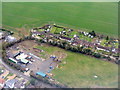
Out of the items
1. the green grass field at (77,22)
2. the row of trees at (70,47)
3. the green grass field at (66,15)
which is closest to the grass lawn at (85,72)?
the green grass field at (77,22)

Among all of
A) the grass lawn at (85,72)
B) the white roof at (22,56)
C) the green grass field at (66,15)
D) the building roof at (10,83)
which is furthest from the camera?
the green grass field at (66,15)

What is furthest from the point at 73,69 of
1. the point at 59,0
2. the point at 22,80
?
the point at 59,0

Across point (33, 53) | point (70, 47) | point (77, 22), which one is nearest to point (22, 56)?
point (33, 53)

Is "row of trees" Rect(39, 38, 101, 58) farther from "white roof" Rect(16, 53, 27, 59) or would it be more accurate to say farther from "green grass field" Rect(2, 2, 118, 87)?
"white roof" Rect(16, 53, 27, 59)

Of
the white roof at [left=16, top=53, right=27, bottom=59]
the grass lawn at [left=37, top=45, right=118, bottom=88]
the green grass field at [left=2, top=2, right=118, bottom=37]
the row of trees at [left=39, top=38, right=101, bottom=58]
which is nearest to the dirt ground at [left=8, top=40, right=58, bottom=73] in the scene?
the white roof at [left=16, top=53, right=27, bottom=59]

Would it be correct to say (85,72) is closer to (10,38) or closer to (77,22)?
(77,22)

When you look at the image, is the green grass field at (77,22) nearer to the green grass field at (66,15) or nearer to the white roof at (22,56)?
the green grass field at (66,15)
